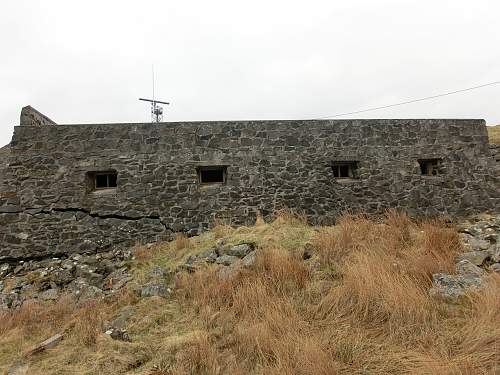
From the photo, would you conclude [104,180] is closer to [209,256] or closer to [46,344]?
[209,256]

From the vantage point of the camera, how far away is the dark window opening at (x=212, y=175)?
984 cm

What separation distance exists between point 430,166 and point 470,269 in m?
5.95

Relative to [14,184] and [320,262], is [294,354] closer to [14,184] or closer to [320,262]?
[320,262]

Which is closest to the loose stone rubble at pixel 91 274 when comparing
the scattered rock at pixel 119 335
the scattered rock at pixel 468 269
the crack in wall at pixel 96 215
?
the crack in wall at pixel 96 215

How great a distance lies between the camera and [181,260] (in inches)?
307

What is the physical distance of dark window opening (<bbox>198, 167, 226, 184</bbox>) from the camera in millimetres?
9836

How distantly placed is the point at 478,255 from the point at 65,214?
332 inches

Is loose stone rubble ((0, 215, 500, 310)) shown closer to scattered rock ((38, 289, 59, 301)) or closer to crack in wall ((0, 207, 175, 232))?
scattered rock ((38, 289, 59, 301))

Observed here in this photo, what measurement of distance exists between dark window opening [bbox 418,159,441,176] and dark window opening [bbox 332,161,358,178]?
187 centimetres

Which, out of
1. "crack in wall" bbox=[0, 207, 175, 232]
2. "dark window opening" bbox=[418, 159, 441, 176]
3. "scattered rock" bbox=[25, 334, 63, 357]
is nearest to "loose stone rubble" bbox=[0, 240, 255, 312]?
"crack in wall" bbox=[0, 207, 175, 232]

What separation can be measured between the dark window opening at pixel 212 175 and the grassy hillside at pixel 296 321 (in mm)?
3060

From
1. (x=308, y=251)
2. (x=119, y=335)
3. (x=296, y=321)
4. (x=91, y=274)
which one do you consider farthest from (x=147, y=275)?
(x=296, y=321)

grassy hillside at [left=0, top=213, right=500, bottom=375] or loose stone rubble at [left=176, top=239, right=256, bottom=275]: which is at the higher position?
loose stone rubble at [left=176, top=239, right=256, bottom=275]

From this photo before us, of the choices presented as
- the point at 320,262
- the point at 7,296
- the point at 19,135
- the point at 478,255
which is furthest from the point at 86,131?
the point at 478,255
